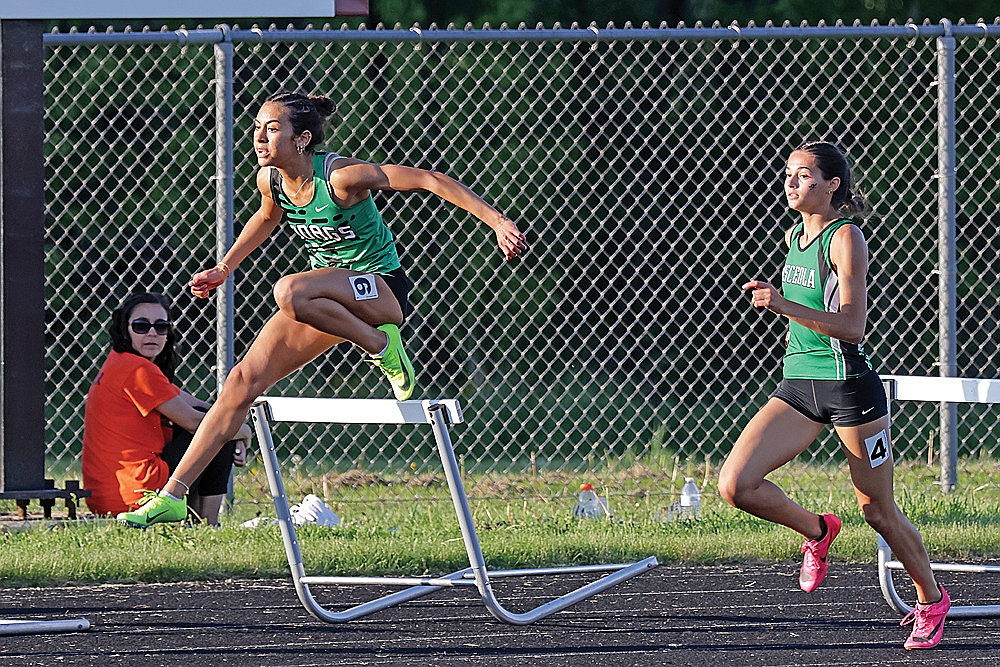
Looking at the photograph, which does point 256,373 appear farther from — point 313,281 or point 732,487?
point 732,487

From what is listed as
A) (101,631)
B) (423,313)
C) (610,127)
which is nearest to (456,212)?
(423,313)

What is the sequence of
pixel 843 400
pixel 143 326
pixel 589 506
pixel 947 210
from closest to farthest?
1. pixel 843 400
2. pixel 143 326
3. pixel 947 210
4. pixel 589 506

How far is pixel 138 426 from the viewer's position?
7.51 meters

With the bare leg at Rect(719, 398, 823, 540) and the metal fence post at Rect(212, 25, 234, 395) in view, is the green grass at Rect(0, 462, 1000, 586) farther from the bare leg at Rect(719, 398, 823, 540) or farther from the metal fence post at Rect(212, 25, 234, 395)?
the bare leg at Rect(719, 398, 823, 540)

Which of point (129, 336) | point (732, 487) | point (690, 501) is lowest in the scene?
point (690, 501)

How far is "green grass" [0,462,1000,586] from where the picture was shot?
6582 millimetres

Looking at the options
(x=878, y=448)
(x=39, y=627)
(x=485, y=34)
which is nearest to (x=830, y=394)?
(x=878, y=448)

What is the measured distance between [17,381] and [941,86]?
4.53m

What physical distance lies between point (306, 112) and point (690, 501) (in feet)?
10.4

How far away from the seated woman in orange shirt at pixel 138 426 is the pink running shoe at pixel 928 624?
3.52 meters

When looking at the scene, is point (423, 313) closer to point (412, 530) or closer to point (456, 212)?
point (456, 212)

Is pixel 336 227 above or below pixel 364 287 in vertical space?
above

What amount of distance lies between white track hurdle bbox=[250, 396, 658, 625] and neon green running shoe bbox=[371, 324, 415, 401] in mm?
219

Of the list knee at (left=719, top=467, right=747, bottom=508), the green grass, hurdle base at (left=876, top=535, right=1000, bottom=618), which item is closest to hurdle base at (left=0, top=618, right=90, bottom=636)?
the green grass
